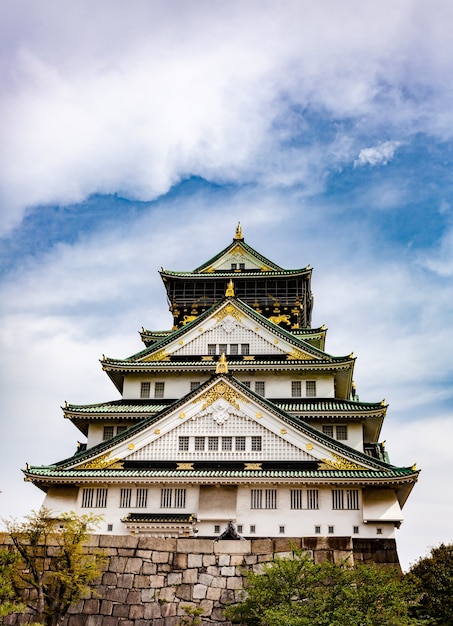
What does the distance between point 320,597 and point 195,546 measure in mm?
4798

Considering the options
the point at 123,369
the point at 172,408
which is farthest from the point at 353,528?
the point at 123,369

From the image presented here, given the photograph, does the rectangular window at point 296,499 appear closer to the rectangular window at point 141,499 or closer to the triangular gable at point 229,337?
the rectangular window at point 141,499

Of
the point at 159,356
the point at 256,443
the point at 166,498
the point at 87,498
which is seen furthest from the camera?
the point at 159,356

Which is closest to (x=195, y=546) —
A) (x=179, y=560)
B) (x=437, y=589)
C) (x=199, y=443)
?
(x=179, y=560)

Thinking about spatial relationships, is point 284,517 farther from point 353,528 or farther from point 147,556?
point 147,556

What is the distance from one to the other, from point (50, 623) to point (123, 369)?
863 inches

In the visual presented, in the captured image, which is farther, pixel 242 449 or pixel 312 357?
pixel 312 357

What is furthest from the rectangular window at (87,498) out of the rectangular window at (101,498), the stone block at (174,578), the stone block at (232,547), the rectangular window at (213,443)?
the stone block at (232,547)

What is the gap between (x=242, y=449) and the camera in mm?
37062

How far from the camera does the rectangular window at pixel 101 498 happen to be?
36.3 m

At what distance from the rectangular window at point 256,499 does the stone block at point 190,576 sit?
11.5 metres

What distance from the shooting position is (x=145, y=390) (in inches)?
1750

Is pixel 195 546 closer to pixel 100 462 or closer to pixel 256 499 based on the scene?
pixel 256 499

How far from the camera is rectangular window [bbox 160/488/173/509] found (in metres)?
36.1
